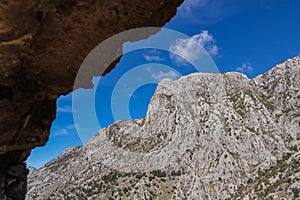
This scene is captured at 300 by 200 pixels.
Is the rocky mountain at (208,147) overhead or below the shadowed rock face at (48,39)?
overhead

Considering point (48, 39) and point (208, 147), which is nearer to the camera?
point (48, 39)

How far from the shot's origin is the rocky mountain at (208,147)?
112m

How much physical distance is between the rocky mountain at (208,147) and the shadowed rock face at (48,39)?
85.5 metres

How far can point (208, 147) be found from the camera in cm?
12988

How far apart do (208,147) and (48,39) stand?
129 metres

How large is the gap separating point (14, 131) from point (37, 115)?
60.5 inches

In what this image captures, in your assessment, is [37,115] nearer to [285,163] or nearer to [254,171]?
[285,163]

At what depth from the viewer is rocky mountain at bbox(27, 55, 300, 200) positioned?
366ft

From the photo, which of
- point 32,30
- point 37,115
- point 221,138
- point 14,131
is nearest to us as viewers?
point 32,30

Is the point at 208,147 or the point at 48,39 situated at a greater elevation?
the point at 208,147

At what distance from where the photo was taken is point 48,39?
7375 millimetres

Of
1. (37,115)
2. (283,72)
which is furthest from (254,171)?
(37,115)

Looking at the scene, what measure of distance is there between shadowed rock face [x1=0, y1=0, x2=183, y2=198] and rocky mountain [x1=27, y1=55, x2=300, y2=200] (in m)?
85.5

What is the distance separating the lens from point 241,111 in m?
138
